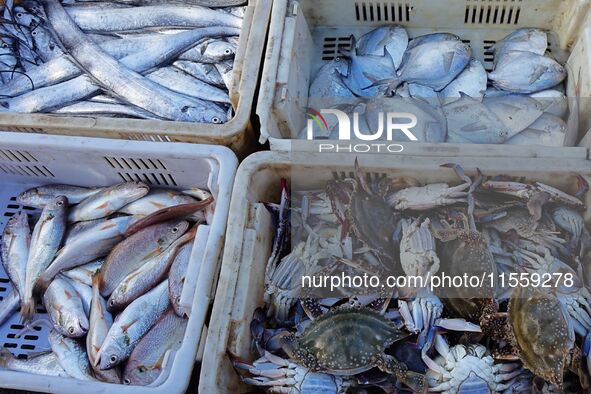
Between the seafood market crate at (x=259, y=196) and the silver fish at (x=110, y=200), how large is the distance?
2.21 feet

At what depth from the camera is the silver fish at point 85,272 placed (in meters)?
2.89

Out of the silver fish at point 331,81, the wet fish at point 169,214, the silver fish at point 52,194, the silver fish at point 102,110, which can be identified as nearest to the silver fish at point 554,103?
the silver fish at point 331,81

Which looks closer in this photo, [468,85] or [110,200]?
[110,200]

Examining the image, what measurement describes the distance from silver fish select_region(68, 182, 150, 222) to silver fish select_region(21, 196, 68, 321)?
0.10 meters

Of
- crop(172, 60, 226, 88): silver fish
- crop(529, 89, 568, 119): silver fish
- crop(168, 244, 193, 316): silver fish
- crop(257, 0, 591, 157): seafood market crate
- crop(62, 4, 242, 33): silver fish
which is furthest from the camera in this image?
A: crop(62, 4, 242, 33): silver fish

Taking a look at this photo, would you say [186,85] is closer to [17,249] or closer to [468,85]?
[17,249]

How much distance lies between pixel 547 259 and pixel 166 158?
6.05 ft

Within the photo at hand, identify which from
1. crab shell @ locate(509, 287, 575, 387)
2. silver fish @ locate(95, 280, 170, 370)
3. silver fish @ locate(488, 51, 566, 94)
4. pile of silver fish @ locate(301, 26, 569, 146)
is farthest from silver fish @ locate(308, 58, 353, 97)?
crab shell @ locate(509, 287, 575, 387)

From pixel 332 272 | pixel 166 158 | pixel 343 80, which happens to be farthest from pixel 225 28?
pixel 332 272

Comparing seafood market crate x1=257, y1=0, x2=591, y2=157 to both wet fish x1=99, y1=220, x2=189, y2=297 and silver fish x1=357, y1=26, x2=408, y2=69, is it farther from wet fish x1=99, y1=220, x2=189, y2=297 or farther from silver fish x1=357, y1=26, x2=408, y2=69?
wet fish x1=99, y1=220, x2=189, y2=297

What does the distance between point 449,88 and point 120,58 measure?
81.4 inches

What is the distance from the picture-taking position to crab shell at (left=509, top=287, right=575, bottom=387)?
2012 mm

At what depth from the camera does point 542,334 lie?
6.70 feet

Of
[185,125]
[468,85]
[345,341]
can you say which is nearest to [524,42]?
[468,85]
